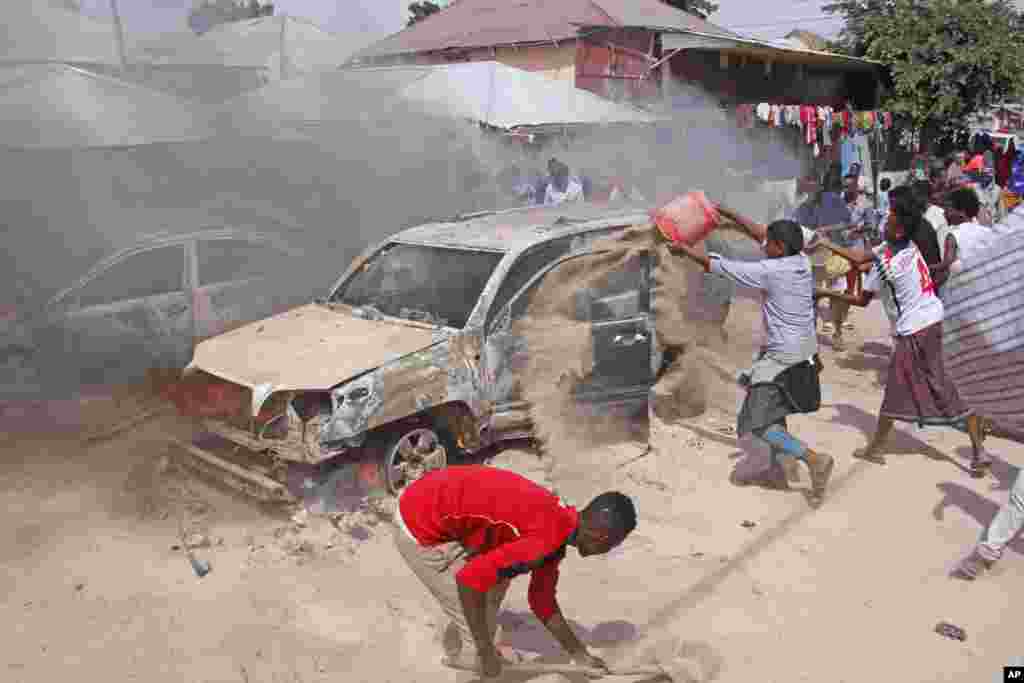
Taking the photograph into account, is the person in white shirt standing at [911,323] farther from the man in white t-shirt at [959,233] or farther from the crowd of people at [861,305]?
the man in white t-shirt at [959,233]

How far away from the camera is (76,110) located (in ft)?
27.6

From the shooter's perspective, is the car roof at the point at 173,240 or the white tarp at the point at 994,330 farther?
the car roof at the point at 173,240

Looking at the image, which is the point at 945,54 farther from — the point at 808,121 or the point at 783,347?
the point at 783,347

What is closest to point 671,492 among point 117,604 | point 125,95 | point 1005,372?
point 1005,372

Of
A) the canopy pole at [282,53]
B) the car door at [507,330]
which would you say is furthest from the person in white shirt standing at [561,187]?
the car door at [507,330]

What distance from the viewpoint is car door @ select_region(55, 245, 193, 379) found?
6.70 m

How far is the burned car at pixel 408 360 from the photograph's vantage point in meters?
4.84

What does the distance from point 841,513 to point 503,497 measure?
320 cm

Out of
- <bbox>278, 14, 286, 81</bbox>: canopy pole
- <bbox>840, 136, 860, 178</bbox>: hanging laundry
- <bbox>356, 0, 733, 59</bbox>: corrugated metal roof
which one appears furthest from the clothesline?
<bbox>278, 14, 286, 81</bbox>: canopy pole

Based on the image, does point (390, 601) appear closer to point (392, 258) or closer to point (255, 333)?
point (255, 333)

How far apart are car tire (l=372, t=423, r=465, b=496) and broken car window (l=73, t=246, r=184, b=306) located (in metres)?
3.09

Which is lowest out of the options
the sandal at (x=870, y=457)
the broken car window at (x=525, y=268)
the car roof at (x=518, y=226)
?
the sandal at (x=870, y=457)

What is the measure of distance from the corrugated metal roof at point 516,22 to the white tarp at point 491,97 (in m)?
5.14

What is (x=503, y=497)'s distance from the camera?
119 inches
